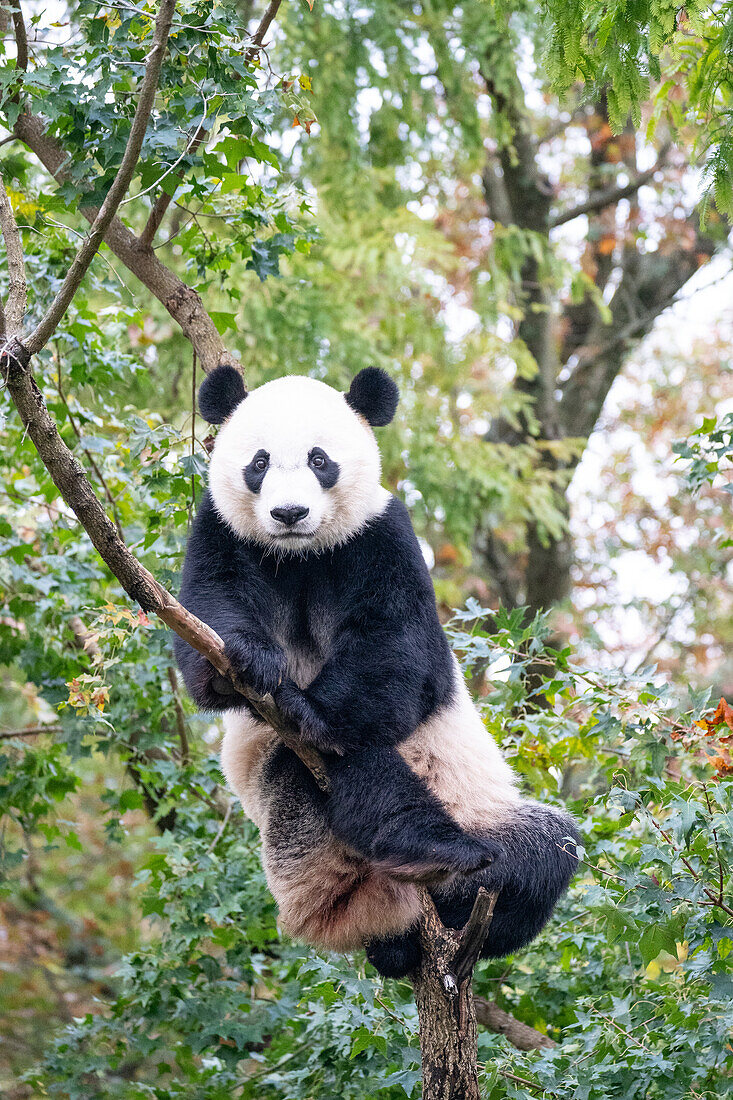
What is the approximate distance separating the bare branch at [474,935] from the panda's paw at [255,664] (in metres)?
0.82

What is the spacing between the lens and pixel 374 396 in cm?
366

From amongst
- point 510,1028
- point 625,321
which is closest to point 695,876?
point 510,1028

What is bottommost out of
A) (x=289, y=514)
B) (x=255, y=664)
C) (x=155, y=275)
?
(x=255, y=664)

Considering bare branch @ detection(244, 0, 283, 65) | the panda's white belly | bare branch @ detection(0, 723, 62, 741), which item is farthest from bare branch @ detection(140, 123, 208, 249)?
bare branch @ detection(0, 723, 62, 741)

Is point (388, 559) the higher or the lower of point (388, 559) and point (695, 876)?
the higher

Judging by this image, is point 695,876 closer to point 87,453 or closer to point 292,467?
point 292,467

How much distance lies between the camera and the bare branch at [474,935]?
2.74 meters

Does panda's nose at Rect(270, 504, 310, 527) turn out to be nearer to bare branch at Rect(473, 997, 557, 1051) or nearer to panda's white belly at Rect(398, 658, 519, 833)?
panda's white belly at Rect(398, 658, 519, 833)

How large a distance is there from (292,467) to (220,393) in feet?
1.74

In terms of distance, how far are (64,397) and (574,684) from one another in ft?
8.54

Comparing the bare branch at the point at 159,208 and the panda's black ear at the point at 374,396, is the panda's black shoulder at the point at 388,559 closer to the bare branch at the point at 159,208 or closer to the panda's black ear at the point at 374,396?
the panda's black ear at the point at 374,396

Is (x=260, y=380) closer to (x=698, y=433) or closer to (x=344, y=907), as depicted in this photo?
(x=698, y=433)

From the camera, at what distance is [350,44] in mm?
8055

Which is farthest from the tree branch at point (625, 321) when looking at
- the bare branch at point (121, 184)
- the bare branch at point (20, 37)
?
the bare branch at point (121, 184)
